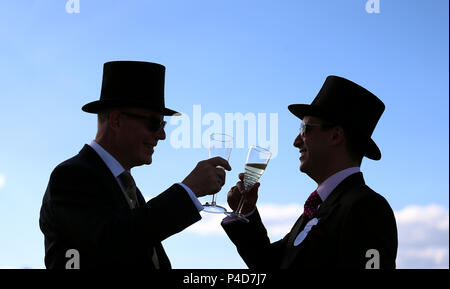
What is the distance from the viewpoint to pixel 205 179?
565cm

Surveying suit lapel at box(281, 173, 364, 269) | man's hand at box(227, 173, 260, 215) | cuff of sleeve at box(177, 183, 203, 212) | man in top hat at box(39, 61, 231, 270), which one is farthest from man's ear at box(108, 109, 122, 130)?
suit lapel at box(281, 173, 364, 269)

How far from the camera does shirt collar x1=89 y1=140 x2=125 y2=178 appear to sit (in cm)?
617

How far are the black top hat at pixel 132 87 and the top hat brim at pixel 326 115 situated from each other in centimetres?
164

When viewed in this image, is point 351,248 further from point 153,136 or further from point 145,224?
point 153,136

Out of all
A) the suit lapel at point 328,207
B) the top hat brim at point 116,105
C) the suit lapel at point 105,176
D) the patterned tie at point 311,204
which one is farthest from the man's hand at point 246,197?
the suit lapel at point 105,176

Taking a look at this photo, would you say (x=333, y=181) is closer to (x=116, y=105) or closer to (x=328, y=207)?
(x=328, y=207)

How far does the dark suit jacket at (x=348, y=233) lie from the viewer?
567cm

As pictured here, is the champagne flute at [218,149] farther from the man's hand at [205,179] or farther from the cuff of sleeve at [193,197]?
the cuff of sleeve at [193,197]

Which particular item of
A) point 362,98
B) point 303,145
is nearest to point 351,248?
point 303,145

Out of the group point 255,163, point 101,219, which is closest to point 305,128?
point 255,163

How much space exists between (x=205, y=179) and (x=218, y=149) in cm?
55

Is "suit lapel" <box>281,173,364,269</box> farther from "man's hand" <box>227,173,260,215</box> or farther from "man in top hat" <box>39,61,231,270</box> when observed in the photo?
"man in top hat" <box>39,61,231,270</box>

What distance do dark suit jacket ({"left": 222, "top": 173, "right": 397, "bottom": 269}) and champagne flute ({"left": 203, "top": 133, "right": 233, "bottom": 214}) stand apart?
103 cm
